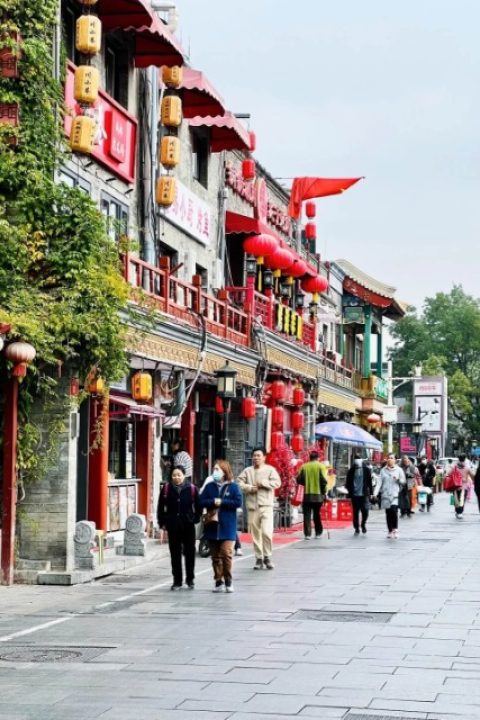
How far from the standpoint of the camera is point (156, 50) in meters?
24.9

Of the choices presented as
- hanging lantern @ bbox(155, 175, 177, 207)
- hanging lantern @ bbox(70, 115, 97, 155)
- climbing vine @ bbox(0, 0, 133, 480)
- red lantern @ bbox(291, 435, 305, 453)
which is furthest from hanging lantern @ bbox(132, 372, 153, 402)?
red lantern @ bbox(291, 435, 305, 453)

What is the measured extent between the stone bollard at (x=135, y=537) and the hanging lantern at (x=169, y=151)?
7478 mm

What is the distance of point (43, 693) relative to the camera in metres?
9.69

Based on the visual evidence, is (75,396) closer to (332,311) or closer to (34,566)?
(34,566)

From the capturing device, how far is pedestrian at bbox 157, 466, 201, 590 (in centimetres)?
1727

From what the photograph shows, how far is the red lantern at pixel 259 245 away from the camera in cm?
3278

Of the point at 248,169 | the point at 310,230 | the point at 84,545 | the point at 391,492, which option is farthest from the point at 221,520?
the point at 310,230

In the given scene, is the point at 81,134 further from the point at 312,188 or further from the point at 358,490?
the point at 312,188

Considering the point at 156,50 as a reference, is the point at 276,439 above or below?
below

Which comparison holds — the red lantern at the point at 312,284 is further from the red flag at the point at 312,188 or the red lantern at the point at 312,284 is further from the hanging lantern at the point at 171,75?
the hanging lantern at the point at 171,75

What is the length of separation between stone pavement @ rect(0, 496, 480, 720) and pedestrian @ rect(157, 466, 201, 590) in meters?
0.36

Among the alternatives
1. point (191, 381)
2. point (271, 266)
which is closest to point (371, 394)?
point (271, 266)

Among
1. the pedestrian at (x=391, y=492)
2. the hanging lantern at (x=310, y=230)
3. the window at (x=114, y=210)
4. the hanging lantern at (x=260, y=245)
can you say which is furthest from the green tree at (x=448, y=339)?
the window at (x=114, y=210)

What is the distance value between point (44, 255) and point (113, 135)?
19.2 ft
